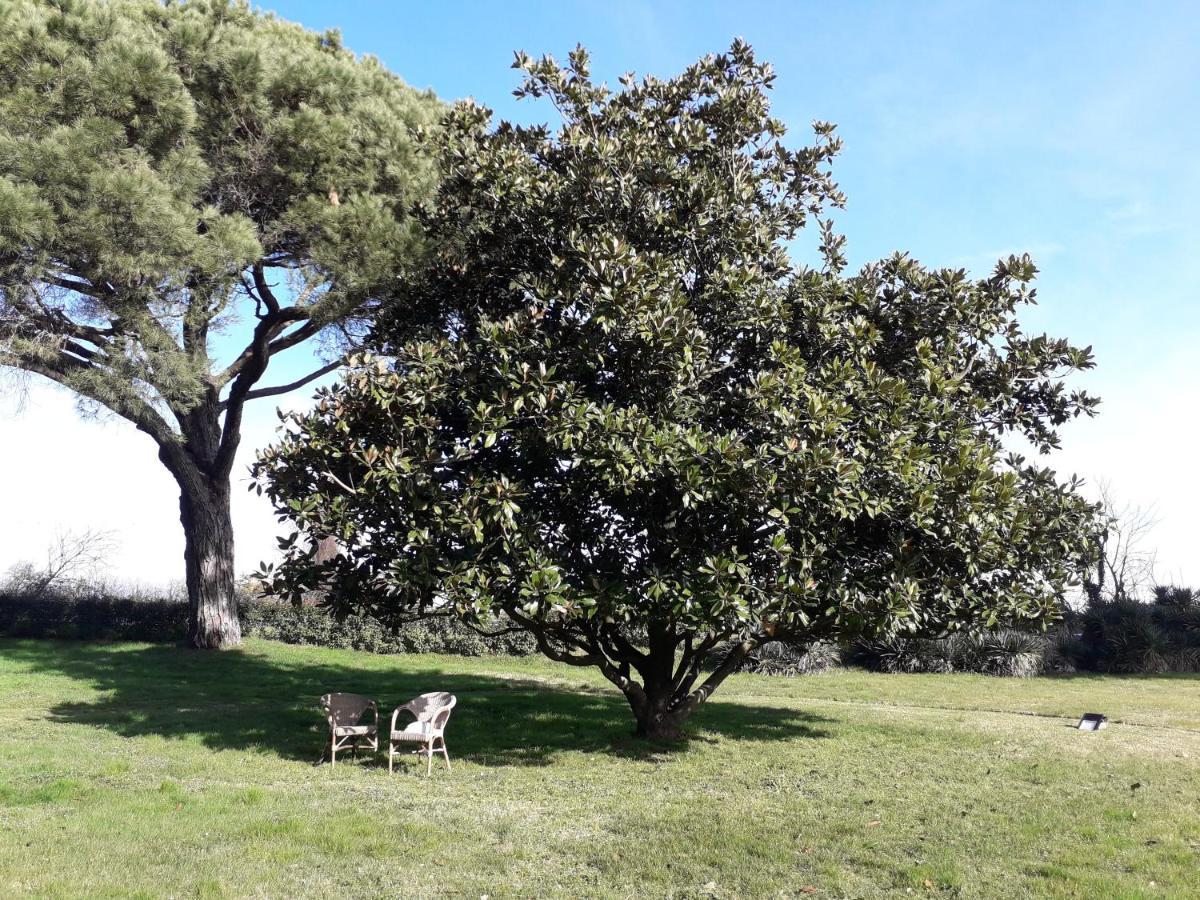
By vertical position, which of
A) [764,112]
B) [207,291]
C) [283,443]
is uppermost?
[764,112]

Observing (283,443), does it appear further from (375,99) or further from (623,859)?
(375,99)

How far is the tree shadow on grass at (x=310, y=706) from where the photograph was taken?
36.9 ft

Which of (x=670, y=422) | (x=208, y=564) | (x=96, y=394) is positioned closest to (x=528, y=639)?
(x=208, y=564)

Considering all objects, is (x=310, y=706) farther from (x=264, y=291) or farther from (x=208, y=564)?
(x=264, y=291)

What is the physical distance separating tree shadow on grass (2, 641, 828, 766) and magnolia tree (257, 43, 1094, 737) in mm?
1375

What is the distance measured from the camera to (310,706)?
1412cm

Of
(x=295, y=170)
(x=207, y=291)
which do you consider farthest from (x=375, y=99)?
(x=207, y=291)

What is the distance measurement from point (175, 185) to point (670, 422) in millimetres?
11057

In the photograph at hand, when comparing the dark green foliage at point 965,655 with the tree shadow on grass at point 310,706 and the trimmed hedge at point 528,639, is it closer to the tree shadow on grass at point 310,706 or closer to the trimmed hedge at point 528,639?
the trimmed hedge at point 528,639

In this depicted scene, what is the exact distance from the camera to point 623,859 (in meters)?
6.35

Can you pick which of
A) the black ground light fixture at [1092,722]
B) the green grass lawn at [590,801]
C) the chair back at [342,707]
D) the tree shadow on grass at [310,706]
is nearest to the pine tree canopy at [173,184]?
the tree shadow on grass at [310,706]

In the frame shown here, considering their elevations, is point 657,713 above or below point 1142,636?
below

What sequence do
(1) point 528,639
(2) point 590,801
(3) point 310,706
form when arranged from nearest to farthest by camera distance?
(2) point 590,801 → (3) point 310,706 → (1) point 528,639

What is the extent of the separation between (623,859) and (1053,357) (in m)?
8.24
